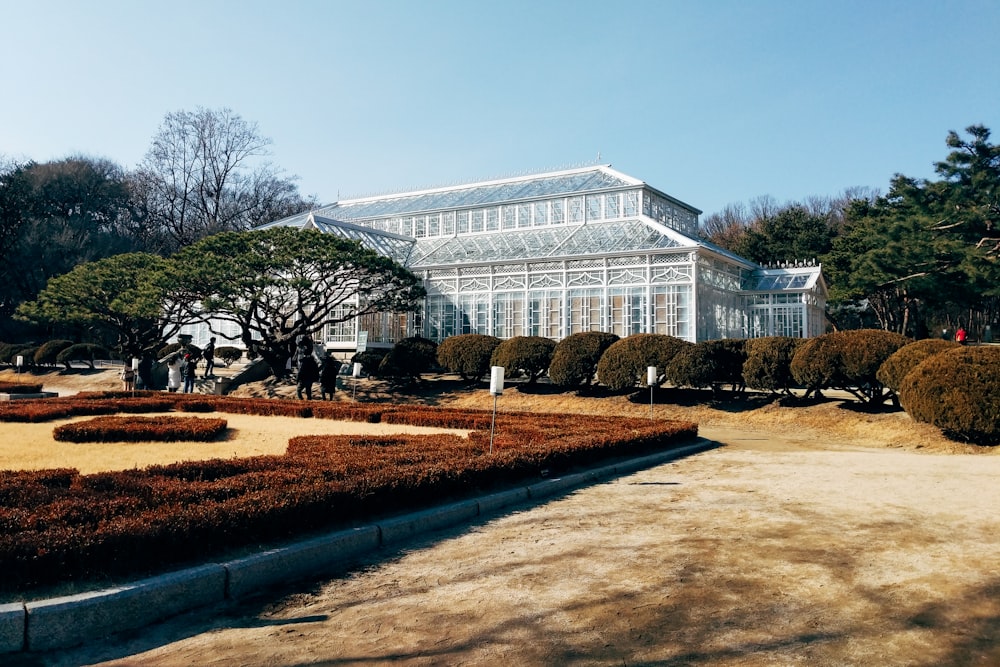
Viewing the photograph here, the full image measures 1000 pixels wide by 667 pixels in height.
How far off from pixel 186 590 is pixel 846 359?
15.8m

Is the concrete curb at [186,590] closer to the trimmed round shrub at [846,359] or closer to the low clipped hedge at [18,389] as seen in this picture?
the trimmed round shrub at [846,359]

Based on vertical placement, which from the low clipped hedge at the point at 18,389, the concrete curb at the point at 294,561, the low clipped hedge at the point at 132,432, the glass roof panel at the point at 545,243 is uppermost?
the glass roof panel at the point at 545,243

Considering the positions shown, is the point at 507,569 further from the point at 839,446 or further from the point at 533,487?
the point at 839,446

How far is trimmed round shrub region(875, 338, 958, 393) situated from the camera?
1492cm

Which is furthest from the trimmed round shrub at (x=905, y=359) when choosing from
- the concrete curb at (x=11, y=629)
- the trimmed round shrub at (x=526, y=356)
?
the concrete curb at (x=11, y=629)

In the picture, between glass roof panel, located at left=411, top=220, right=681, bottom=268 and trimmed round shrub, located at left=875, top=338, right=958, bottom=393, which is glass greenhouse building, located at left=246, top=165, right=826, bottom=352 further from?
trimmed round shrub, located at left=875, top=338, right=958, bottom=393

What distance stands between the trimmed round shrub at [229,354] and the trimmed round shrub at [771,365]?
23.9 meters

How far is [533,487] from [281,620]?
4.46 m

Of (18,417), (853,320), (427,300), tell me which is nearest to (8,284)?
(427,300)

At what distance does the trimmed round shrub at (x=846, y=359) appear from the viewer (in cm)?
1631

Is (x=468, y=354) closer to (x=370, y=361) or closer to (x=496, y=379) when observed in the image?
(x=370, y=361)

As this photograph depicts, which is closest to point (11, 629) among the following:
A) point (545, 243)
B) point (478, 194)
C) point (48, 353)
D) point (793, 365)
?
point (793, 365)

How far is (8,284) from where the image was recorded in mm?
45531

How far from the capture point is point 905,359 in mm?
15086
